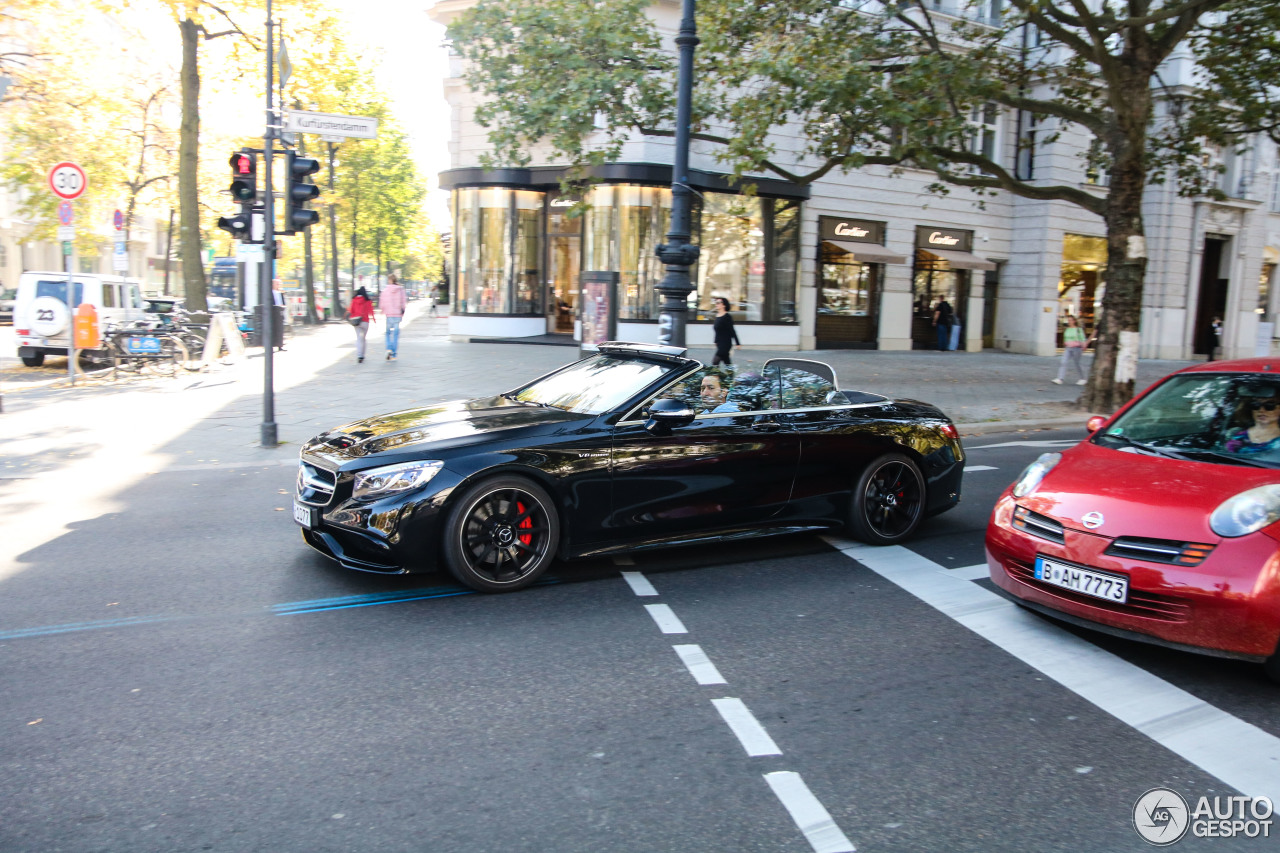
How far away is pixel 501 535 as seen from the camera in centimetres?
548

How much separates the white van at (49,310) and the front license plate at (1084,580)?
663 inches

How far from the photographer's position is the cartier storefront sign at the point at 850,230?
2778 cm

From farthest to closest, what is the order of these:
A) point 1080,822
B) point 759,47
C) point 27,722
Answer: point 759,47, point 27,722, point 1080,822

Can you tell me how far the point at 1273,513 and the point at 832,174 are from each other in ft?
80.2

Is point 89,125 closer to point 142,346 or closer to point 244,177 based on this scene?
point 142,346

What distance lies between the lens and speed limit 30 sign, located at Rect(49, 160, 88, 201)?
14.1m

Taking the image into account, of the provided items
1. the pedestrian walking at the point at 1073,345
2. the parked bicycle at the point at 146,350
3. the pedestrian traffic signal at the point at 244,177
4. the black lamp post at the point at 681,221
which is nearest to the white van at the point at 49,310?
the parked bicycle at the point at 146,350

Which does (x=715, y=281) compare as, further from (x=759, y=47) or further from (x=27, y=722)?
(x=27, y=722)

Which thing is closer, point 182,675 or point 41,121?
point 182,675

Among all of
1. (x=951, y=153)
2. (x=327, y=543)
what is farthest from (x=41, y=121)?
(x=327, y=543)

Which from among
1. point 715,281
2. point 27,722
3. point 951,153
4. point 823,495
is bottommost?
point 27,722

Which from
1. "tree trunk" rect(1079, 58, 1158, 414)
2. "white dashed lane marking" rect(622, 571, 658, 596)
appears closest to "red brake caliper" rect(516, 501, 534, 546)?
"white dashed lane marking" rect(622, 571, 658, 596)

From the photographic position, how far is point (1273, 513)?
13.9ft

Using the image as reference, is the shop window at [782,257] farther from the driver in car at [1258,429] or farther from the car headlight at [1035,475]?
the driver in car at [1258,429]
